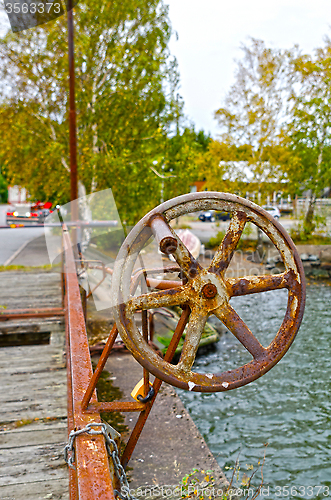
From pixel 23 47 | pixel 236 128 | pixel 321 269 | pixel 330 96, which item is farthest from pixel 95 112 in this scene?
pixel 330 96

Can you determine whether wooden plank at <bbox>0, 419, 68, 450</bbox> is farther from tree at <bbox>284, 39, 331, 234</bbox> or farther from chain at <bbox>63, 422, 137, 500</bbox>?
tree at <bbox>284, 39, 331, 234</bbox>

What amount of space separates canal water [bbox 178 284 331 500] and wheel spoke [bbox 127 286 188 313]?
304 centimetres

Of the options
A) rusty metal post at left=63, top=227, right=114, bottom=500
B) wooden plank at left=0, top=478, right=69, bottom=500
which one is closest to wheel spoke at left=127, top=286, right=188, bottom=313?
rusty metal post at left=63, top=227, right=114, bottom=500

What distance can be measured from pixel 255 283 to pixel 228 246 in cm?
16

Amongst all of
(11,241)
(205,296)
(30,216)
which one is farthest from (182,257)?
(30,216)

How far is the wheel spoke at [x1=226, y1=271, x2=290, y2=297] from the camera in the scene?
144 centimetres

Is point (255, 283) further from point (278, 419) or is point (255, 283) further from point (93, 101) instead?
point (93, 101)

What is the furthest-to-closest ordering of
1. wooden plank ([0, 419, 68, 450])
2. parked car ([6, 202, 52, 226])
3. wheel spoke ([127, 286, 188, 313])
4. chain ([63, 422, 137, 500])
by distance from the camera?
parked car ([6, 202, 52, 226])
wooden plank ([0, 419, 68, 450])
chain ([63, 422, 137, 500])
wheel spoke ([127, 286, 188, 313])

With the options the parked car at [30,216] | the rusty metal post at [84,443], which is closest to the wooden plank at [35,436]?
the rusty metal post at [84,443]

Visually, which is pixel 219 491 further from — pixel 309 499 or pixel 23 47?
pixel 23 47

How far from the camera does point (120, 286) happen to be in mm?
1438

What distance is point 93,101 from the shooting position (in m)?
14.6

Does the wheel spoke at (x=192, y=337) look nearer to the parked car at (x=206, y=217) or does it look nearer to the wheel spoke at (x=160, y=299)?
the wheel spoke at (x=160, y=299)

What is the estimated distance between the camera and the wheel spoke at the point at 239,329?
141 cm
